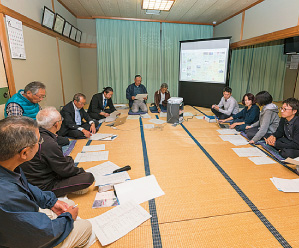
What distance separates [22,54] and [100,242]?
2.73 m

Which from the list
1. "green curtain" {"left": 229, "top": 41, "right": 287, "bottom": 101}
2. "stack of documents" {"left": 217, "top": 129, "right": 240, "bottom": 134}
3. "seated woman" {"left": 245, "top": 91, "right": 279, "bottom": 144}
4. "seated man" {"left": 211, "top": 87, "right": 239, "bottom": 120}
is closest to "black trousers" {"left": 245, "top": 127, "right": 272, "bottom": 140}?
"seated woman" {"left": 245, "top": 91, "right": 279, "bottom": 144}

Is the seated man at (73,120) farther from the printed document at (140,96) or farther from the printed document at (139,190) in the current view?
the printed document at (140,96)

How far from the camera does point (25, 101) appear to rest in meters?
2.34

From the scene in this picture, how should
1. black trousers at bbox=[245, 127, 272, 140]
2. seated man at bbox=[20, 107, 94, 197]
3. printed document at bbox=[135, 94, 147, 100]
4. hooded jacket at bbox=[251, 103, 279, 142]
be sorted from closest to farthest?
seated man at bbox=[20, 107, 94, 197]
hooded jacket at bbox=[251, 103, 279, 142]
black trousers at bbox=[245, 127, 272, 140]
printed document at bbox=[135, 94, 147, 100]

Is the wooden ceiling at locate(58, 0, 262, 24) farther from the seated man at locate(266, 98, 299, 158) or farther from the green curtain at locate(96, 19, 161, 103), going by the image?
the seated man at locate(266, 98, 299, 158)

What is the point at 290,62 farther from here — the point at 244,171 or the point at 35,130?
the point at 35,130

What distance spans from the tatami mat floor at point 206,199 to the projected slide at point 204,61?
280 cm

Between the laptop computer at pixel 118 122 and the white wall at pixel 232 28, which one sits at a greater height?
the white wall at pixel 232 28

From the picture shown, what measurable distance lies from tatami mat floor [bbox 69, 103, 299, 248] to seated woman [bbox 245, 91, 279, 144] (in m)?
0.45

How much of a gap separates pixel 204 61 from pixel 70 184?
468 cm

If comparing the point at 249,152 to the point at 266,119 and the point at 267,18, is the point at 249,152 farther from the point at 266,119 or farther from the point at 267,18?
the point at 267,18

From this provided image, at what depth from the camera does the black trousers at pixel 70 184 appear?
1.53 metres

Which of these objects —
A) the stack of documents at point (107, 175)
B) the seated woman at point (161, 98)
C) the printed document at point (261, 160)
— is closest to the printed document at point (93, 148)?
the stack of documents at point (107, 175)

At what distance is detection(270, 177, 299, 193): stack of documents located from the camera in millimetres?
1726
